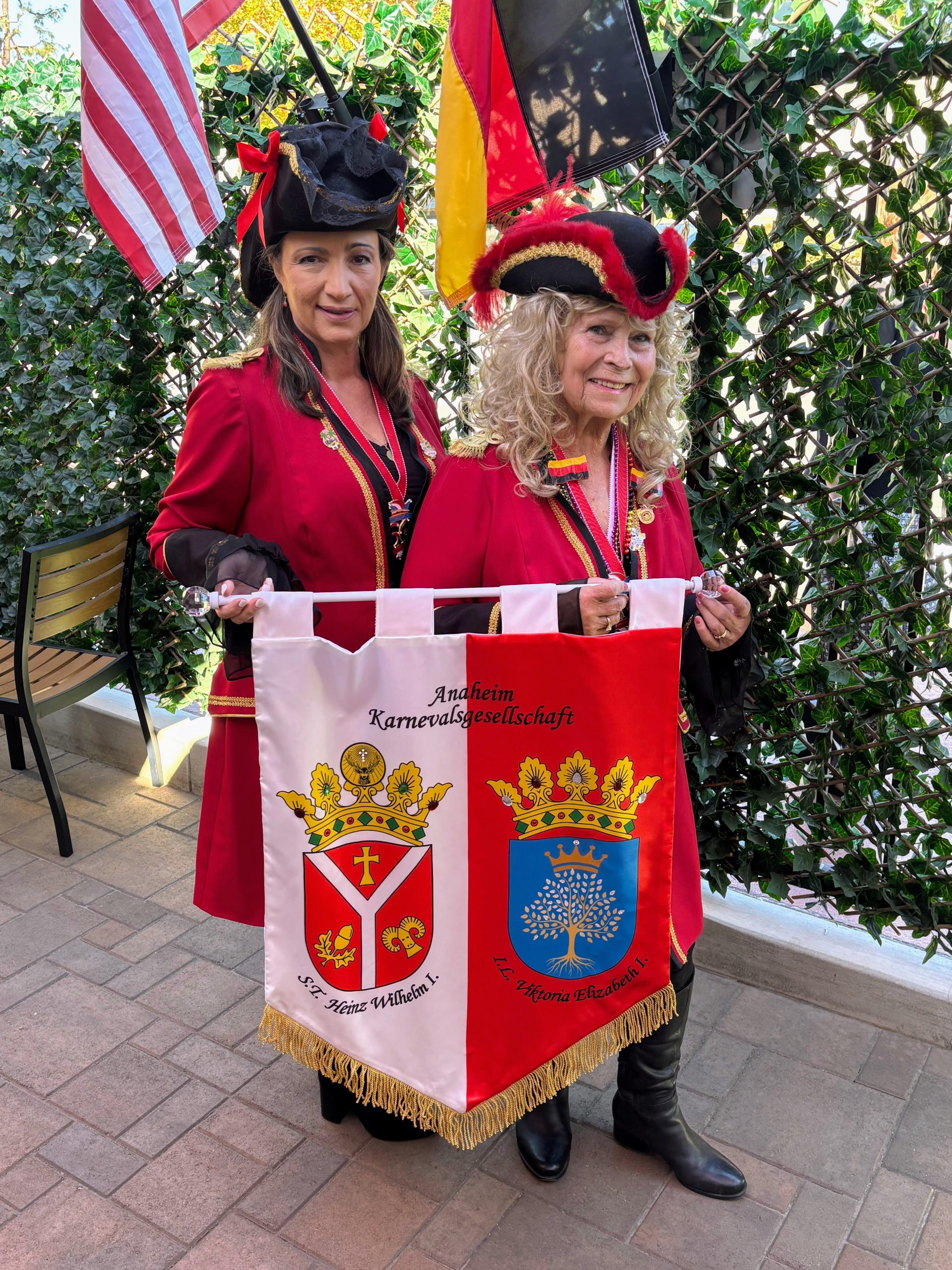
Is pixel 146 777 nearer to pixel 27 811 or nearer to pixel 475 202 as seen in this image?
pixel 27 811

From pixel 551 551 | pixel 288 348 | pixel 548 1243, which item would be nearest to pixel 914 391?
pixel 551 551

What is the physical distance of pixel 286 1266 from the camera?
203cm

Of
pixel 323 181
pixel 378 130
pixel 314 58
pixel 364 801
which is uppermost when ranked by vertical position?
pixel 314 58

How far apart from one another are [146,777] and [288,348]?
8.04 feet

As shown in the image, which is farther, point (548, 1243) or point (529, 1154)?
point (529, 1154)

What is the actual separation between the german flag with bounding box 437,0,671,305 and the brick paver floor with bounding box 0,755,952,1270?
1892mm

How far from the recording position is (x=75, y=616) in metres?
3.67

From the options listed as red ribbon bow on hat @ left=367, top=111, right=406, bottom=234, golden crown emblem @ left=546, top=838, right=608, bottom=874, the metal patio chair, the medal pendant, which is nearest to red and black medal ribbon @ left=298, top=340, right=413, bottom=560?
the medal pendant

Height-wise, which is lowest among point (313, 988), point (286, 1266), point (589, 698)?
point (286, 1266)

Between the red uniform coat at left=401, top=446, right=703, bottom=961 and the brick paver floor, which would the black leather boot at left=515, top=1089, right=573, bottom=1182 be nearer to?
the brick paver floor

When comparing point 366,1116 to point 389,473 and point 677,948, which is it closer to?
point 677,948

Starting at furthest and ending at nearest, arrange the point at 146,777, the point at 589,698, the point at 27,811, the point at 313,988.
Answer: the point at 146,777 < the point at 27,811 < the point at 313,988 < the point at 589,698

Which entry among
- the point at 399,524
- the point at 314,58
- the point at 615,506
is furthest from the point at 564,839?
the point at 314,58

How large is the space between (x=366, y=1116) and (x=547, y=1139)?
16.2 inches
